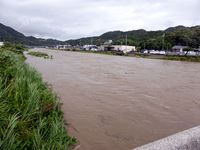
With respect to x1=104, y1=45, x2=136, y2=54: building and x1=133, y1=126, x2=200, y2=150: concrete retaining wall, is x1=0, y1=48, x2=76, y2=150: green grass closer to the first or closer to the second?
x1=133, y1=126, x2=200, y2=150: concrete retaining wall

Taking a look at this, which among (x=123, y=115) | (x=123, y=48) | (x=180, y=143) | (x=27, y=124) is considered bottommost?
(x=123, y=115)

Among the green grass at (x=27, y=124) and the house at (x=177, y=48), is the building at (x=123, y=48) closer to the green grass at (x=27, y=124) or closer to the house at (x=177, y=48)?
the house at (x=177, y=48)

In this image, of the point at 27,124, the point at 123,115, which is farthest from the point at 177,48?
the point at 27,124

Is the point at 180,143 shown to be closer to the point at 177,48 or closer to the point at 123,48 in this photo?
the point at 177,48

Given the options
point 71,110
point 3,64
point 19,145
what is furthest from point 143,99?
point 19,145

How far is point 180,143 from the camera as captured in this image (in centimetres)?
330

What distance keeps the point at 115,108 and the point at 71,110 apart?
64.1 inches

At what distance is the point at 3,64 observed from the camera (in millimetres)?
9766

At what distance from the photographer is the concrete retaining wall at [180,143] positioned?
3156 mm

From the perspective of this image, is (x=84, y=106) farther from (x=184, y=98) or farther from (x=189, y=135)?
(x=189, y=135)

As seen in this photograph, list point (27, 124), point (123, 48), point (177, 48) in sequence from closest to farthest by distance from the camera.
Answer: point (27, 124) < point (177, 48) < point (123, 48)

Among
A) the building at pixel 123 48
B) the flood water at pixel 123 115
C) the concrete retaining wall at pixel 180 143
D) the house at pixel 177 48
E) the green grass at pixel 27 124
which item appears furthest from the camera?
the building at pixel 123 48

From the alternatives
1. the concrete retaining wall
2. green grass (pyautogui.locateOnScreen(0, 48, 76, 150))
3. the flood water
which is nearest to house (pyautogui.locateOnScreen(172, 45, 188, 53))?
the flood water

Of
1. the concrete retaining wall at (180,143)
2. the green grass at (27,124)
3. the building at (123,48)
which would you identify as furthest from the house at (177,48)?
the concrete retaining wall at (180,143)
